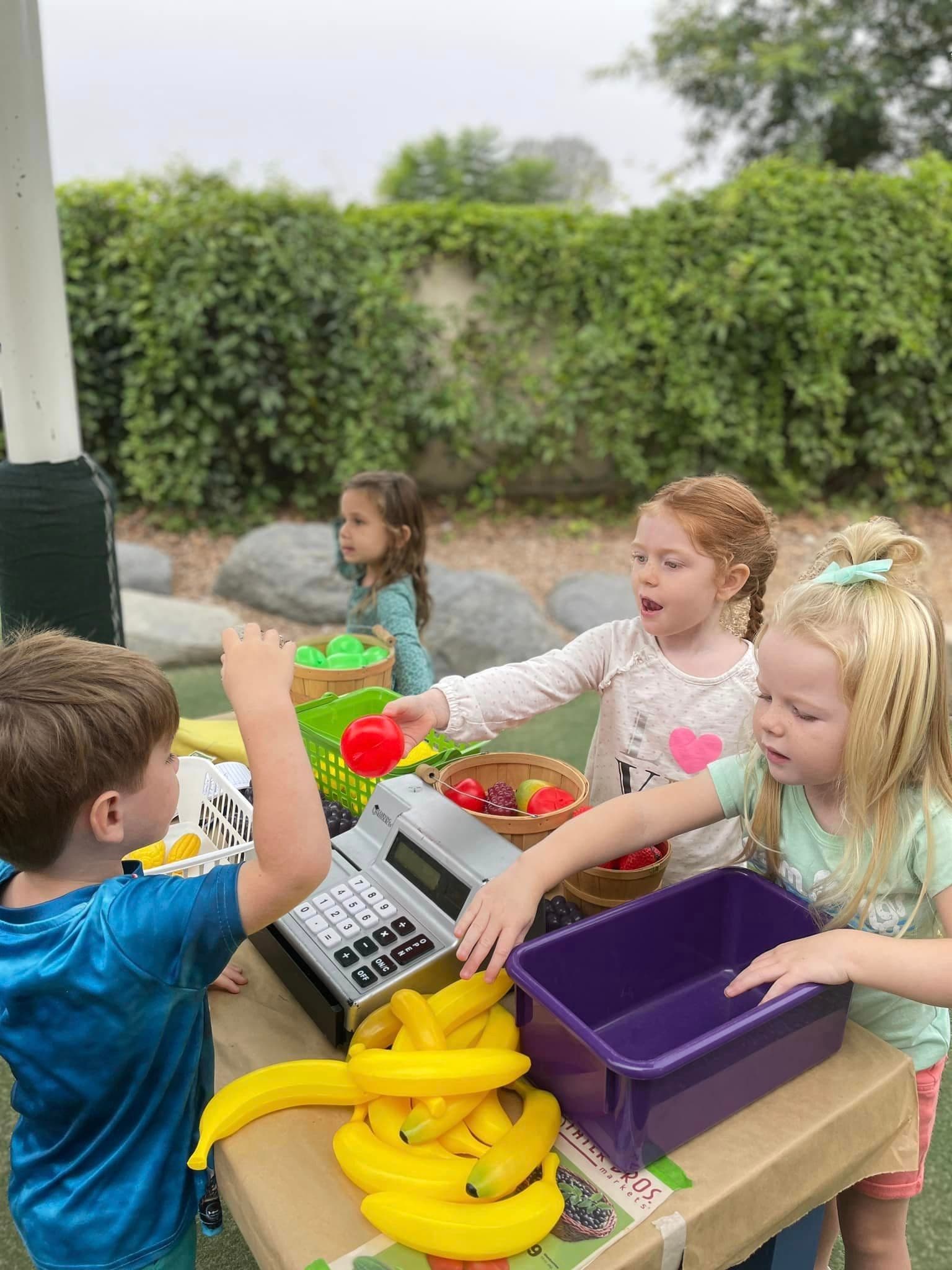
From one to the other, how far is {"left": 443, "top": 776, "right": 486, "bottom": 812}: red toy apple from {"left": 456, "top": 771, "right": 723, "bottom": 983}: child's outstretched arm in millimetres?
260

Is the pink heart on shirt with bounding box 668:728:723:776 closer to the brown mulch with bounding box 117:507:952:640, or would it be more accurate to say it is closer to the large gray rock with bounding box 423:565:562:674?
the large gray rock with bounding box 423:565:562:674

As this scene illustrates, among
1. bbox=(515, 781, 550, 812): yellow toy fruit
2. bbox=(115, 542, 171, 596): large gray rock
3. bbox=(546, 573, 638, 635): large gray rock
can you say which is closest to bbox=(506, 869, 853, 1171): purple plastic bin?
bbox=(515, 781, 550, 812): yellow toy fruit

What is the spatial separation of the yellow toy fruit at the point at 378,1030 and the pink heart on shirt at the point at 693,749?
0.94 meters

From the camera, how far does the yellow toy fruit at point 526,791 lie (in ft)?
5.73

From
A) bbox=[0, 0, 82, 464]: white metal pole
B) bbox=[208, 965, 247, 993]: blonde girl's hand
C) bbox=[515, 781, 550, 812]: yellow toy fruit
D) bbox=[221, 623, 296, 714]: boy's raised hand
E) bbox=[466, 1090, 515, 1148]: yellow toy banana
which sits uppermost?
bbox=[0, 0, 82, 464]: white metal pole

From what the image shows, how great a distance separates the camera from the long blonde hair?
4.33ft

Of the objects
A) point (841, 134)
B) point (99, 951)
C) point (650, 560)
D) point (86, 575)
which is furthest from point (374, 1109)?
point (841, 134)

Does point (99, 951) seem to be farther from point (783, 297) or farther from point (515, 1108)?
point (783, 297)

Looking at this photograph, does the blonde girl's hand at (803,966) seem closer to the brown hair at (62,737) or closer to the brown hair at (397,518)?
the brown hair at (62,737)

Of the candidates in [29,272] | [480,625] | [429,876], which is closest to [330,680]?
[429,876]

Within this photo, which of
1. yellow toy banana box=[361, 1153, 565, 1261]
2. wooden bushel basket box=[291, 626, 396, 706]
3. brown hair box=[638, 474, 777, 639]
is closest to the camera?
yellow toy banana box=[361, 1153, 565, 1261]

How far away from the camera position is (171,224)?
6336 millimetres

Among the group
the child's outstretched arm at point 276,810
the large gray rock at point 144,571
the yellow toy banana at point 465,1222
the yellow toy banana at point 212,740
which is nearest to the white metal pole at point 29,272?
the yellow toy banana at point 212,740

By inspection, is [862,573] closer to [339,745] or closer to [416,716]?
[416,716]
